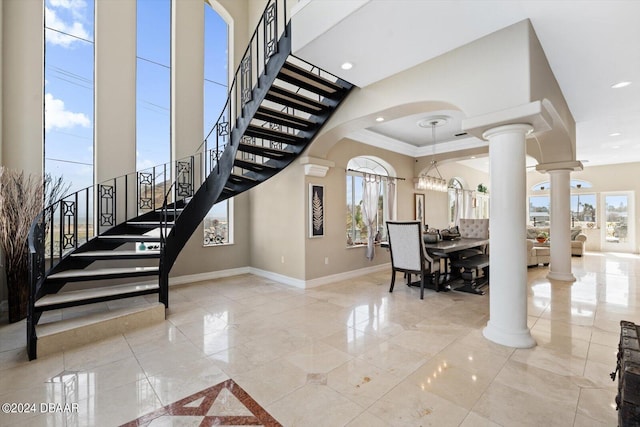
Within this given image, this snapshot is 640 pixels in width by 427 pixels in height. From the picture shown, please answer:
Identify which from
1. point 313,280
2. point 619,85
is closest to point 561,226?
point 619,85

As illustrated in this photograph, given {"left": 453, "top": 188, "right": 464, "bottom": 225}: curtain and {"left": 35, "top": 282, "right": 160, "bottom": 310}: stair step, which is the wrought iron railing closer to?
{"left": 35, "top": 282, "right": 160, "bottom": 310}: stair step

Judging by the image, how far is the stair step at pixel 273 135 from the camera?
372cm

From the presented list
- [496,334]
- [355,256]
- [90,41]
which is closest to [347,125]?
[355,256]

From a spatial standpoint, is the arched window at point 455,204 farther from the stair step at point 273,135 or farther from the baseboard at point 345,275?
the stair step at point 273,135

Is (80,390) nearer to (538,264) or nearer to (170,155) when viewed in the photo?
(170,155)

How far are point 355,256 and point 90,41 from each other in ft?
18.7

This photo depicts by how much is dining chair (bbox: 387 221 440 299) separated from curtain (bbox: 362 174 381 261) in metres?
1.24

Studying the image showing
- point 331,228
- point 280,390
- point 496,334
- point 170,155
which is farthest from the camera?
point 331,228

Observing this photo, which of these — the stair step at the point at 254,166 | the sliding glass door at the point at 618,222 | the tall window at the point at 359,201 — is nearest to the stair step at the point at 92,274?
the stair step at the point at 254,166

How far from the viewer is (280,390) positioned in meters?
2.04

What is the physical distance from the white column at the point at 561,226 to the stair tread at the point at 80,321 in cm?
685

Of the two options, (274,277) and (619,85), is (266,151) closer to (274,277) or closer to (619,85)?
(274,277)

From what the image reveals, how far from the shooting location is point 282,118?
3.96m

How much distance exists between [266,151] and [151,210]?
7.24 feet
